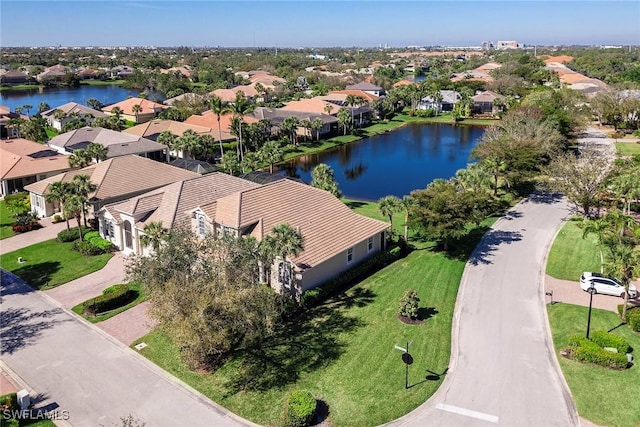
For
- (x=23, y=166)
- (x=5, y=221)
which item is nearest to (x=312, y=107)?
(x=23, y=166)

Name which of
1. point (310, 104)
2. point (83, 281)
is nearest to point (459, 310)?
point (83, 281)

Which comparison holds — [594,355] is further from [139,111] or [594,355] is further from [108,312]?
[139,111]

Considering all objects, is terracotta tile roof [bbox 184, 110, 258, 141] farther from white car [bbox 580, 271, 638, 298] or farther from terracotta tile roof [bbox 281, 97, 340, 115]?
white car [bbox 580, 271, 638, 298]

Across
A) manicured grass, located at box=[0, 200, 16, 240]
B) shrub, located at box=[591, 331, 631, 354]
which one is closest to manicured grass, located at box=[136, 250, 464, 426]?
shrub, located at box=[591, 331, 631, 354]

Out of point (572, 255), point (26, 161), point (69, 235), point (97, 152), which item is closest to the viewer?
point (572, 255)

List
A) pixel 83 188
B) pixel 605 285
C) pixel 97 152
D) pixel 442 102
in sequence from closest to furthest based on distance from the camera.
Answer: pixel 605 285 < pixel 83 188 < pixel 97 152 < pixel 442 102

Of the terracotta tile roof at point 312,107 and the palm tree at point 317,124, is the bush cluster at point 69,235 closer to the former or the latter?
the palm tree at point 317,124
